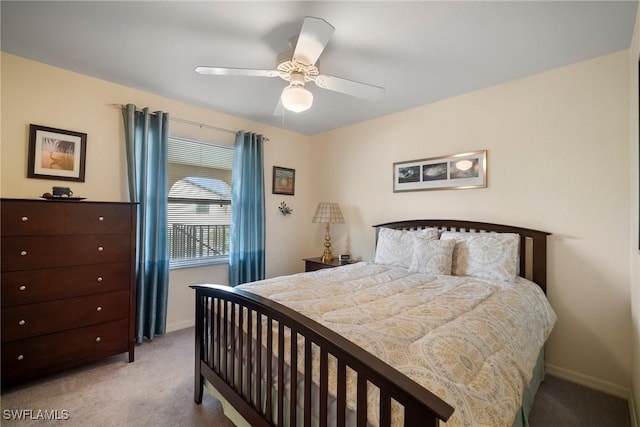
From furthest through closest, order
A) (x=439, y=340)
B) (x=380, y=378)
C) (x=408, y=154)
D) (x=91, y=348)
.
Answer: (x=408, y=154) < (x=91, y=348) < (x=439, y=340) < (x=380, y=378)

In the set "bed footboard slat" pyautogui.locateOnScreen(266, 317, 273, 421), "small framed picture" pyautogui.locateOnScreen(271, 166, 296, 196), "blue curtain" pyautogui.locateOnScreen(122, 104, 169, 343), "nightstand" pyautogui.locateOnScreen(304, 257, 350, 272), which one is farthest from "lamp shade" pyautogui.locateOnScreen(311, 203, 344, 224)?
"bed footboard slat" pyautogui.locateOnScreen(266, 317, 273, 421)

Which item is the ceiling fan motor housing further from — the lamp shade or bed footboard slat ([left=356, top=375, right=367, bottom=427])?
the lamp shade

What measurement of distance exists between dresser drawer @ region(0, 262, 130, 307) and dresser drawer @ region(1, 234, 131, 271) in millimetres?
47

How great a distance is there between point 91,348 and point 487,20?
3612 millimetres

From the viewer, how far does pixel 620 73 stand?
2.13m

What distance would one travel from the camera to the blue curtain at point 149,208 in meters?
2.76

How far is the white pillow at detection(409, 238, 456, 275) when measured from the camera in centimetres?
246

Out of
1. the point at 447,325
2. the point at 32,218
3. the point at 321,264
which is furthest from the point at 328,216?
the point at 32,218

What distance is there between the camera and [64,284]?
216cm

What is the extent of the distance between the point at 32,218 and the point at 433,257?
303 cm

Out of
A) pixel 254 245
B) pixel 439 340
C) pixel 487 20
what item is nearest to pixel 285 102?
pixel 487 20

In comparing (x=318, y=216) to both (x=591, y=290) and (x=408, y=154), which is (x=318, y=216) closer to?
(x=408, y=154)

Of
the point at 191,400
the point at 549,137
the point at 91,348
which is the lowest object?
the point at 191,400

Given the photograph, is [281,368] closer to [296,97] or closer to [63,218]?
[296,97]
